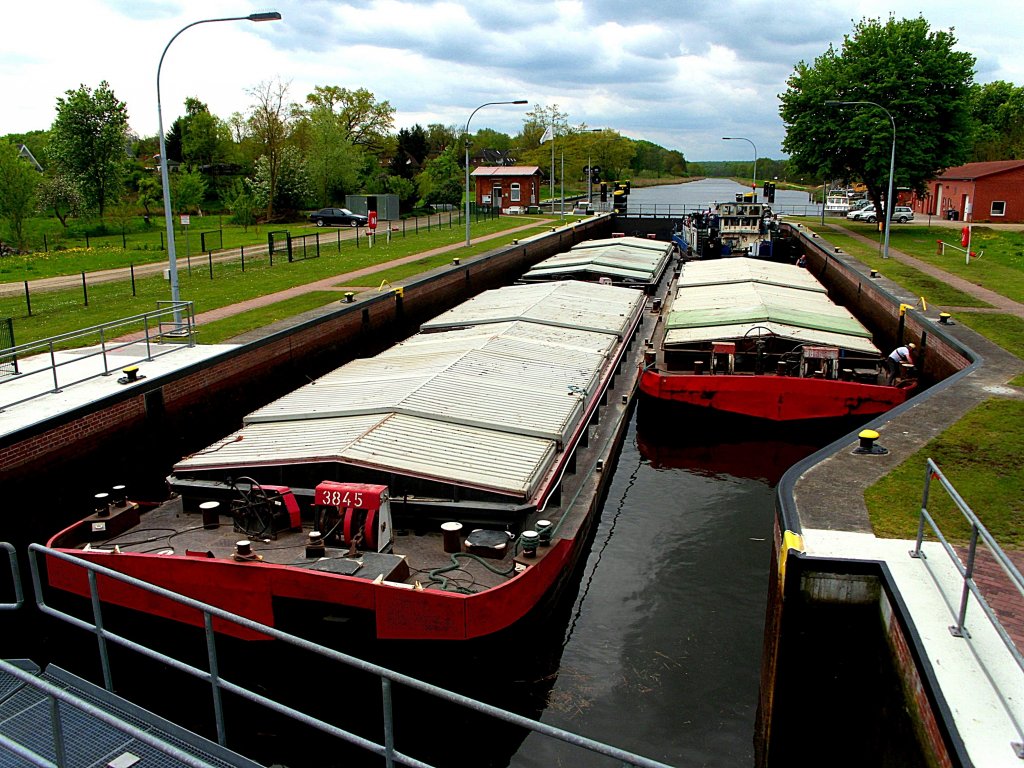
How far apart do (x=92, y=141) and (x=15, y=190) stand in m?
15.2

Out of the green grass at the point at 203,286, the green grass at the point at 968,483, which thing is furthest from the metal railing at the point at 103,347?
the green grass at the point at 968,483

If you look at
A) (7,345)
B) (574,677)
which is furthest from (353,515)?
(7,345)

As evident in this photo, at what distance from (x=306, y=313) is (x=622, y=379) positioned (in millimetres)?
10076

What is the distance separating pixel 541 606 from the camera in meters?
11.6

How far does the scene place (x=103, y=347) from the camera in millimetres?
17984

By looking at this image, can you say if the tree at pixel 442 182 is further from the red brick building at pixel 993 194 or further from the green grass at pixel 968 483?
the green grass at pixel 968 483

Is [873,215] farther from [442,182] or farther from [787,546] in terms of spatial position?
[787,546]

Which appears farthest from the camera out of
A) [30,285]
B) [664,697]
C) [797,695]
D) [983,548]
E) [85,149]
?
[85,149]

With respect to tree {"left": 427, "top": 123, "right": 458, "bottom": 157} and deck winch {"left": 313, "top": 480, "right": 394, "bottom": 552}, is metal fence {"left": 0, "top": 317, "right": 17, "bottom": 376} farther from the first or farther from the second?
tree {"left": 427, "top": 123, "right": 458, "bottom": 157}

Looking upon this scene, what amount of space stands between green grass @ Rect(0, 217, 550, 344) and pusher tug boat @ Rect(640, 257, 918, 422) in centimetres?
Answer: 1261

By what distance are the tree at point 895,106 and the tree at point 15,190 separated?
141ft

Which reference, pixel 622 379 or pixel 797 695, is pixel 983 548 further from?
pixel 622 379

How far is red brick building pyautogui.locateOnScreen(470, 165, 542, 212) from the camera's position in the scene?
3275 inches

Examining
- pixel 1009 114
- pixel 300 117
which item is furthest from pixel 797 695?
pixel 1009 114
